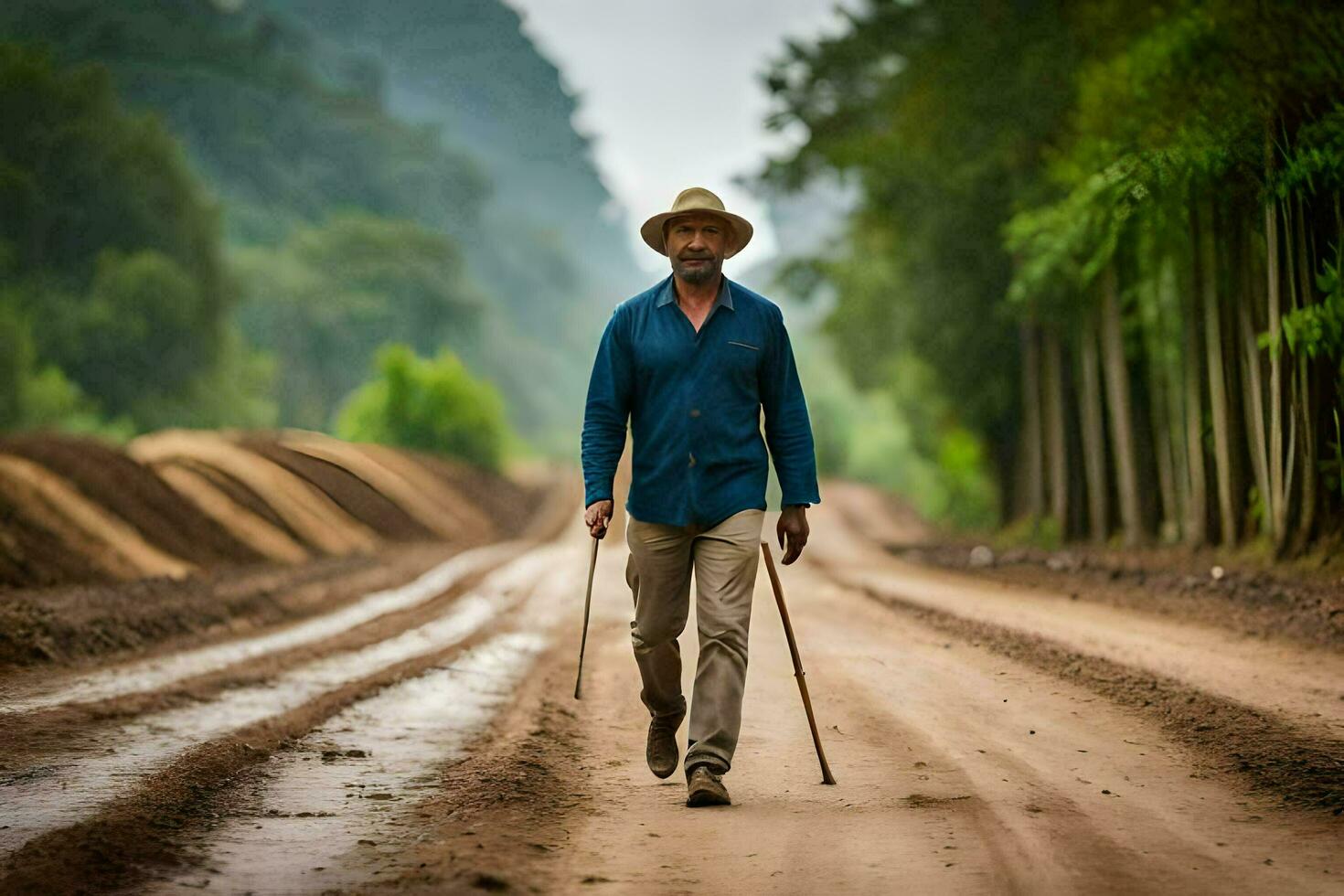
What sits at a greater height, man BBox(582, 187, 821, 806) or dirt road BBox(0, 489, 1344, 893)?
man BBox(582, 187, 821, 806)

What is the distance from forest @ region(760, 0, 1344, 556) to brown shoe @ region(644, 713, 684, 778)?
8.04 m

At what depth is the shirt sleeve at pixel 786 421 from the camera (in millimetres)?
5961

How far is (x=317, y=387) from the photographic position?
62906mm

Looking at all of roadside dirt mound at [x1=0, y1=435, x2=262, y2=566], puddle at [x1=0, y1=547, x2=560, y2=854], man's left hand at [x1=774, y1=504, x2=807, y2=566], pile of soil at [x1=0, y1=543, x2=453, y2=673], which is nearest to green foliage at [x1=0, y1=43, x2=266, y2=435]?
roadside dirt mound at [x1=0, y1=435, x2=262, y2=566]

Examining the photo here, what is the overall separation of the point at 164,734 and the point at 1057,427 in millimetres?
18005

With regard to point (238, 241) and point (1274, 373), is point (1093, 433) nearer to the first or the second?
point (1274, 373)

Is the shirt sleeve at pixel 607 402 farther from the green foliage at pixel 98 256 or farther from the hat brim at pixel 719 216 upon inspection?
the green foliage at pixel 98 256


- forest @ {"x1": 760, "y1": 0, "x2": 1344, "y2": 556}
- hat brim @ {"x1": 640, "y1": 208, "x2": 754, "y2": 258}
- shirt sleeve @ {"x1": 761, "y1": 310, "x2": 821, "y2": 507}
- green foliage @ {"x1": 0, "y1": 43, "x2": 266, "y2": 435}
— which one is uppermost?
green foliage @ {"x1": 0, "y1": 43, "x2": 266, "y2": 435}

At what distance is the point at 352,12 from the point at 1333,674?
480 ft

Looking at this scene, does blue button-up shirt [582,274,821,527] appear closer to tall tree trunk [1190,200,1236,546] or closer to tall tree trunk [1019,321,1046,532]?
tall tree trunk [1190,200,1236,546]

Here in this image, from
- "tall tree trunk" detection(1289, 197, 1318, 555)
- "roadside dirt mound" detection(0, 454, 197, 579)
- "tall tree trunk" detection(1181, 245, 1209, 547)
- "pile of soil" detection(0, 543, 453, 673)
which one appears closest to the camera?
"pile of soil" detection(0, 543, 453, 673)

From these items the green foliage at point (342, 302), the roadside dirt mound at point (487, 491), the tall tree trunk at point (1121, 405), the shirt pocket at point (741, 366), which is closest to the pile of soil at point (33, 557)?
the shirt pocket at point (741, 366)

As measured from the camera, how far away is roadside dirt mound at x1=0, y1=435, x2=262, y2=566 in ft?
62.8

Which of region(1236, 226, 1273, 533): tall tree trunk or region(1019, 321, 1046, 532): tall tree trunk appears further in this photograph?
A: region(1019, 321, 1046, 532): tall tree trunk
